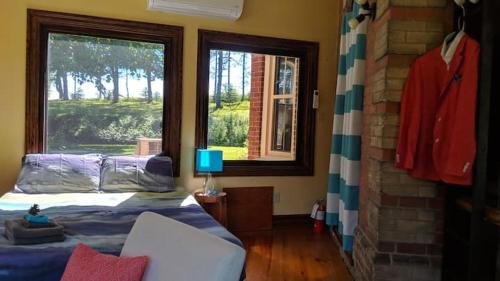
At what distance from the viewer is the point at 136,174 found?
333 centimetres

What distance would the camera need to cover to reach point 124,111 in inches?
142

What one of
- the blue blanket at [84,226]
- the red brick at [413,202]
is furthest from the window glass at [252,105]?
the red brick at [413,202]

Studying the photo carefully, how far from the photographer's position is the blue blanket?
1690mm

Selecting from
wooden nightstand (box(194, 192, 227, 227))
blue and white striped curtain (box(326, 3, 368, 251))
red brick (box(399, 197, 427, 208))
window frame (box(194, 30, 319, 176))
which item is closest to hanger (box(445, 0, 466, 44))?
blue and white striped curtain (box(326, 3, 368, 251))

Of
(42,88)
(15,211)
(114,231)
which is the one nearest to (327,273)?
(114,231)

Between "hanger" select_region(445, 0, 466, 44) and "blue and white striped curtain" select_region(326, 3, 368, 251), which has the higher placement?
"hanger" select_region(445, 0, 466, 44)

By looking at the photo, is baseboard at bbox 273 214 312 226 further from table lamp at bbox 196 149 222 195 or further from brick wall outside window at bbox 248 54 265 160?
table lamp at bbox 196 149 222 195

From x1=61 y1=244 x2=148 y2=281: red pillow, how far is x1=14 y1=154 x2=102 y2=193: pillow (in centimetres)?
187

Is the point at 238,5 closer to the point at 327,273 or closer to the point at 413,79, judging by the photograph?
the point at 413,79

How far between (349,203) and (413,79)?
1.09m

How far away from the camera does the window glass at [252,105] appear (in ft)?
12.7

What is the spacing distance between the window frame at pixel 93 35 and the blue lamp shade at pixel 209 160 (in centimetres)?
28

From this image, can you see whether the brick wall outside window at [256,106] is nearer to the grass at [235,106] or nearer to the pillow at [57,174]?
the grass at [235,106]

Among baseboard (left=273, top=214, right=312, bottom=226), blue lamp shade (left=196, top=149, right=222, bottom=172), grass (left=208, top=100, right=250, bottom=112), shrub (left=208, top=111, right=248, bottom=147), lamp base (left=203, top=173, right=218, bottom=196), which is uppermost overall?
grass (left=208, top=100, right=250, bottom=112)
